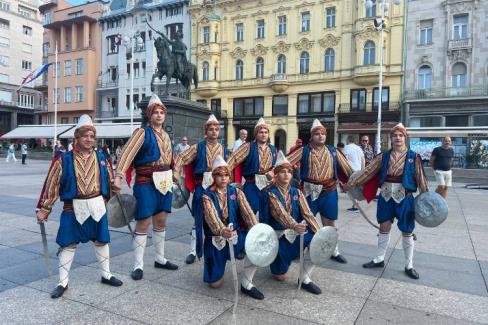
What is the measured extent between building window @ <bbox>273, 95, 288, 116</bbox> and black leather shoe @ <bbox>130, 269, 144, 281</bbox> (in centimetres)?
3208

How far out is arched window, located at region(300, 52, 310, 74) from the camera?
34938mm

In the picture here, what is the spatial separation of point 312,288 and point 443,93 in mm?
29237

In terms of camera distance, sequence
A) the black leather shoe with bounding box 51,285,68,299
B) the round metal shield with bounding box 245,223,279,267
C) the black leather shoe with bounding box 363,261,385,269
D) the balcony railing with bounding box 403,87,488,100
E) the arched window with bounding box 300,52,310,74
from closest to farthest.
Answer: the round metal shield with bounding box 245,223,279,267 < the black leather shoe with bounding box 51,285,68,299 < the black leather shoe with bounding box 363,261,385,269 < the balcony railing with bounding box 403,87,488,100 < the arched window with bounding box 300,52,310,74

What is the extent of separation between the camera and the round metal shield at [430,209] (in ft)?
15.0

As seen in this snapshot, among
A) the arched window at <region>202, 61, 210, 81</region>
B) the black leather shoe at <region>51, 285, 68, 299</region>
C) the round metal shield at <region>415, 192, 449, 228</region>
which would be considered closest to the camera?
the black leather shoe at <region>51, 285, 68, 299</region>

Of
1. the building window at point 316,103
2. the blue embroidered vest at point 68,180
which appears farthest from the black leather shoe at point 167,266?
the building window at point 316,103

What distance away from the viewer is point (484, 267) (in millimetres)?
5051

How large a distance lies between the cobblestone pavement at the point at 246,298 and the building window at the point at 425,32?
28.2 meters

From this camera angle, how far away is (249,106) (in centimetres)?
3756

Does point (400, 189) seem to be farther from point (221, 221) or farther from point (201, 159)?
point (201, 159)

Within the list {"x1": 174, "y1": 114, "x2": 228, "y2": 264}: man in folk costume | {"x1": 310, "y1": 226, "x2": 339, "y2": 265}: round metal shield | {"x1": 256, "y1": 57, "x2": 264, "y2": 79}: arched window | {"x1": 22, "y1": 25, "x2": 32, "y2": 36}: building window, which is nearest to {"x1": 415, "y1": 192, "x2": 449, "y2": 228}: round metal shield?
{"x1": 310, "y1": 226, "x2": 339, "y2": 265}: round metal shield

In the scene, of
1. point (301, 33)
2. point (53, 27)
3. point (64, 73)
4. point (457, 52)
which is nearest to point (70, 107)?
point (64, 73)

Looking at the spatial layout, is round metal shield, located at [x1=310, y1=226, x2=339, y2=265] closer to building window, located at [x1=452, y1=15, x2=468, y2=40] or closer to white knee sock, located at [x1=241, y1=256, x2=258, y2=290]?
white knee sock, located at [x1=241, y1=256, x2=258, y2=290]

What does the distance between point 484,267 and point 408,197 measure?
1.47m
